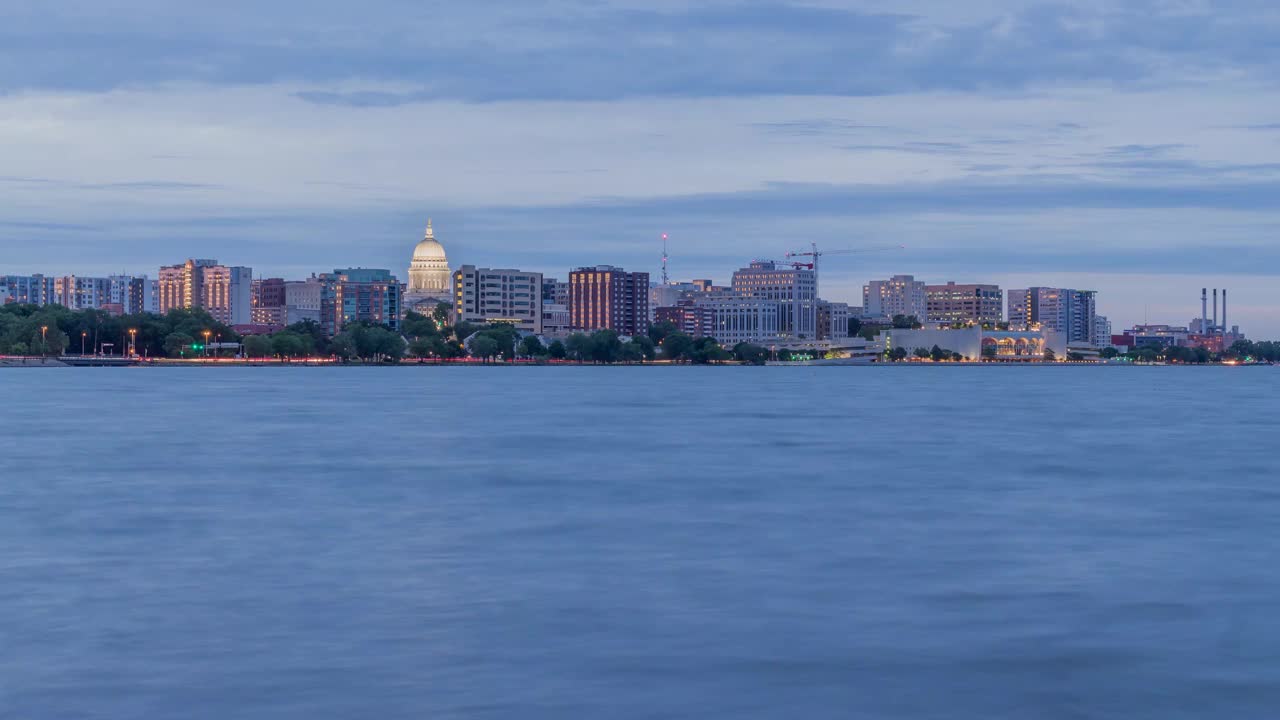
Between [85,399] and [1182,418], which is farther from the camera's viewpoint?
[85,399]

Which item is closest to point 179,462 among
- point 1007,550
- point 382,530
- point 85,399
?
point 382,530

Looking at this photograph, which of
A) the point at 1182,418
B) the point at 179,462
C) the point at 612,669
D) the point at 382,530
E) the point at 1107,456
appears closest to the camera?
the point at 612,669

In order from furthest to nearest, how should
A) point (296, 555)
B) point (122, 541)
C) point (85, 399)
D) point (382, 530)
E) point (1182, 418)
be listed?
point (85, 399)
point (1182, 418)
point (382, 530)
point (122, 541)
point (296, 555)

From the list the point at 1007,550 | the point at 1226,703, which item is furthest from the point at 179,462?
the point at 1226,703

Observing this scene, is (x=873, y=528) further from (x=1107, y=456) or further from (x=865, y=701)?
(x=1107, y=456)

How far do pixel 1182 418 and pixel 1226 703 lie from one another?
67230mm

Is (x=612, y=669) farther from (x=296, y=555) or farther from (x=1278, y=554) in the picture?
(x=1278, y=554)

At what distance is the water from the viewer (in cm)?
1437

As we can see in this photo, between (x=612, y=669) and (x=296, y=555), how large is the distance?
9.56m

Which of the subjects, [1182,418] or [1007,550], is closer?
[1007,550]

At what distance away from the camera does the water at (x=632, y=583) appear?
1437cm

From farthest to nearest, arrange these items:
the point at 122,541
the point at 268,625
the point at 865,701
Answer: the point at 122,541 → the point at 268,625 → the point at 865,701

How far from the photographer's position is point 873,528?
27.8 meters

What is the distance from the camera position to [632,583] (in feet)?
68.6
